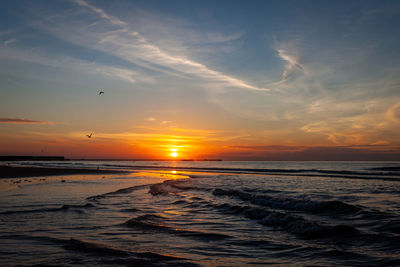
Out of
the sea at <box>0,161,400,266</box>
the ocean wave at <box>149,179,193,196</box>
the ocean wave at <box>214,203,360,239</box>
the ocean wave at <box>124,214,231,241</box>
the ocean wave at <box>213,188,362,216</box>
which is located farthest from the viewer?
the ocean wave at <box>149,179,193,196</box>

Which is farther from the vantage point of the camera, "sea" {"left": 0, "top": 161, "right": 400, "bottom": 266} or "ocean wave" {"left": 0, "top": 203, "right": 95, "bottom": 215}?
"ocean wave" {"left": 0, "top": 203, "right": 95, "bottom": 215}

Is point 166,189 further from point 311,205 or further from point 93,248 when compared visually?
point 93,248

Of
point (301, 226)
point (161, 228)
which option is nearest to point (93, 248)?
point (161, 228)

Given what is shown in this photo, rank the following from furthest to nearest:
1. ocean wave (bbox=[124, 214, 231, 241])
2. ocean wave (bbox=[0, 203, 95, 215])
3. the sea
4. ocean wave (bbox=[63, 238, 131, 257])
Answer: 1. ocean wave (bbox=[0, 203, 95, 215])
2. ocean wave (bbox=[124, 214, 231, 241])
3. ocean wave (bbox=[63, 238, 131, 257])
4. the sea

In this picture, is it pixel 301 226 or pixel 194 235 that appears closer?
pixel 194 235

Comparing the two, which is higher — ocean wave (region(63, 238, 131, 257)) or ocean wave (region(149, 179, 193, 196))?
ocean wave (region(63, 238, 131, 257))

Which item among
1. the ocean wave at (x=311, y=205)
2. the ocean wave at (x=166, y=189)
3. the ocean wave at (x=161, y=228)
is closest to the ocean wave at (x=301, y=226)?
the ocean wave at (x=311, y=205)

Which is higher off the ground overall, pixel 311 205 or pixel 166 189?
pixel 311 205

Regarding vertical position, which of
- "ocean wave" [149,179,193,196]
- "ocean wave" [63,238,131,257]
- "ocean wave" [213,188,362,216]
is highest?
"ocean wave" [63,238,131,257]

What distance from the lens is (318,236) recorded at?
985 cm

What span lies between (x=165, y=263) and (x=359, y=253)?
200 inches

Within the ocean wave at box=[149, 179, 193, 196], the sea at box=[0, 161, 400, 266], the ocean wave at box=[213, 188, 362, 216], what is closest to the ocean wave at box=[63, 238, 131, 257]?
the sea at box=[0, 161, 400, 266]

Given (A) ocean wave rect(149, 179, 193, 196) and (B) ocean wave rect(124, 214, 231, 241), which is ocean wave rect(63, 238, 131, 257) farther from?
(A) ocean wave rect(149, 179, 193, 196)

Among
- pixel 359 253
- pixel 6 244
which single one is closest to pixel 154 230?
pixel 6 244
